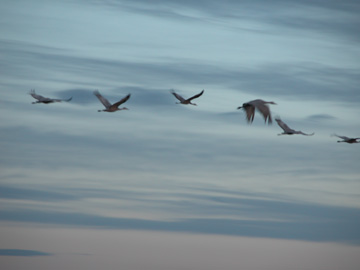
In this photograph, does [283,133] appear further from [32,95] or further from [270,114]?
[32,95]

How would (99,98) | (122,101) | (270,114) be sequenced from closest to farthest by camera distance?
(270,114) < (122,101) < (99,98)

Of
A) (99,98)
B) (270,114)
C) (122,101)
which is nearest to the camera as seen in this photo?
(270,114)

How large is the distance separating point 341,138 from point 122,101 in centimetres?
2884

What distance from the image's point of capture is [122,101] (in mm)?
109188

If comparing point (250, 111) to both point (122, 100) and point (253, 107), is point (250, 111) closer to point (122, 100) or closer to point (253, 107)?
point (253, 107)

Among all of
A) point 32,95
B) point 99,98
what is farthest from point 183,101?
point 32,95

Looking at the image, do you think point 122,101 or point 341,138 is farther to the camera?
point 341,138

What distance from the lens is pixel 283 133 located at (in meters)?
116

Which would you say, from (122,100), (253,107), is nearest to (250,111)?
(253,107)

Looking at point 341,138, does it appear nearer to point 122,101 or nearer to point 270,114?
point 270,114

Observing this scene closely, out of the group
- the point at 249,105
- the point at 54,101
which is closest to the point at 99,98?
the point at 54,101

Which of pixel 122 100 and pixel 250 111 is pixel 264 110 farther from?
pixel 122 100

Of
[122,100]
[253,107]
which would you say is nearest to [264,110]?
[253,107]

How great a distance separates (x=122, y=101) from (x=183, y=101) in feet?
39.6
